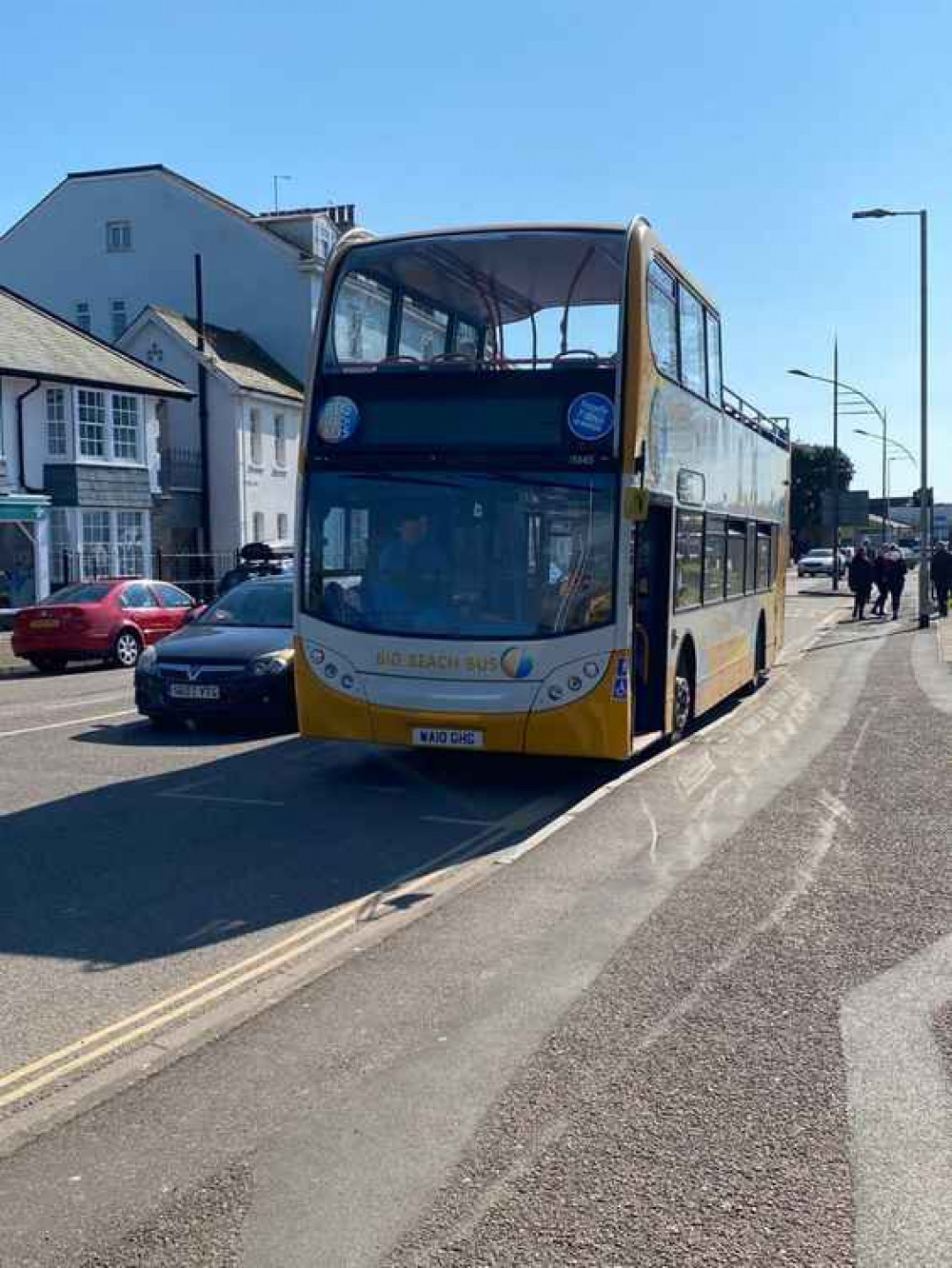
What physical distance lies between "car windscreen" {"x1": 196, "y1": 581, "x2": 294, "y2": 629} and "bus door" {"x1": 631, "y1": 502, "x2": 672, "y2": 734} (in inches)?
181

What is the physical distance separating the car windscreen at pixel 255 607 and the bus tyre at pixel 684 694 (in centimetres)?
442

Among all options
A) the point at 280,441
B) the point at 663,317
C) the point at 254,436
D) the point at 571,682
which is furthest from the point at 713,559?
the point at 280,441

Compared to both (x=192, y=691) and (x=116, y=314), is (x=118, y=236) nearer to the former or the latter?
(x=116, y=314)

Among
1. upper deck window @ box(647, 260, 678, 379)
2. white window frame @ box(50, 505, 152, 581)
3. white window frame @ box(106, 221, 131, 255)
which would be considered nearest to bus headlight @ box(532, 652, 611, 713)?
upper deck window @ box(647, 260, 678, 379)

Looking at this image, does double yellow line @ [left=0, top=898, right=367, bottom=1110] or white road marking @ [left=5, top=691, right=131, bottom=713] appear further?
white road marking @ [left=5, top=691, right=131, bottom=713]

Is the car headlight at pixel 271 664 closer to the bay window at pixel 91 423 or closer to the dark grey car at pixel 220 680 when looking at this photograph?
the dark grey car at pixel 220 680

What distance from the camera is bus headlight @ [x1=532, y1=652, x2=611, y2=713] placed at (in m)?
9.95

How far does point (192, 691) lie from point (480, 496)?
4607 mm

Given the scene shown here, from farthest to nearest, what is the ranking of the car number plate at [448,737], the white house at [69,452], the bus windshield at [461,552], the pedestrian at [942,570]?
the pedestrian at [942,570] → the white house at [69,452] → the car number plate at [448,737] → the bus windshield at [461,552]

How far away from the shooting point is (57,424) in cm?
3322

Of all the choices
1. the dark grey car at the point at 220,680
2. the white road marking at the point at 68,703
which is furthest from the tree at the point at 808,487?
the dark grey car at the point at 220,680

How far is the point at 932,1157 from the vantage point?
13.5 feet

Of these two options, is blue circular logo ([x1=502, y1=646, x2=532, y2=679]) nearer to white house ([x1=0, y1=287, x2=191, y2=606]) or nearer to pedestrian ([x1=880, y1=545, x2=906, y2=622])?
white house ([x1=0, y1=287, x2=191, y2=606])

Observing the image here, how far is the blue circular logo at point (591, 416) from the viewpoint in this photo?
9.94 metres
